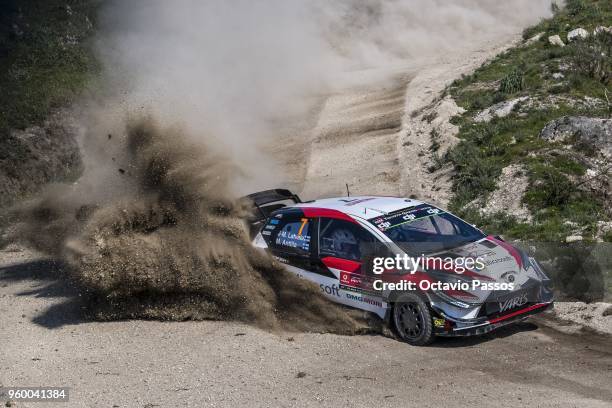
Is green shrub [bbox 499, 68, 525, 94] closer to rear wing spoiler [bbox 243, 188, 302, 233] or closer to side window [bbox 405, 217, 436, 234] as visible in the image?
rear wing spoiler [bbox 243, 188, 302, 233]

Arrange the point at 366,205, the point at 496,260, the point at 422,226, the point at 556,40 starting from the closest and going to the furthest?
the point at 496,260 < the point at 422,226 < the point at 366,205 < the point at 556,40

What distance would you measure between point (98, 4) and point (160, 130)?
19.2m

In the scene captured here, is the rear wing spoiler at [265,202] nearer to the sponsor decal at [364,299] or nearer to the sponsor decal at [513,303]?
the sponsor decal at [364,299]

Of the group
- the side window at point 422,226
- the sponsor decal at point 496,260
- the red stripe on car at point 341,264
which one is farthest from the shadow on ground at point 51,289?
the sponsor decal at point 496,260

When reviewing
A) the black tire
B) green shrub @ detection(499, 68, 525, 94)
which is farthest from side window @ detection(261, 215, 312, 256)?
green shrub @ detection(499, 68, 525, 94)

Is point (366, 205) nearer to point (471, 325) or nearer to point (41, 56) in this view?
point (471, 325)

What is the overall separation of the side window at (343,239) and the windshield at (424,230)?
0.71 ft

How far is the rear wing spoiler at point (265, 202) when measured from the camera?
11.3 meters

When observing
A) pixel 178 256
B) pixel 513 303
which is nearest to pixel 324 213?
pixel 178 256

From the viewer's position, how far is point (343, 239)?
920cm

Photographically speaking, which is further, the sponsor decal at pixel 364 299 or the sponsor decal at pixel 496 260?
the sponsor decal at pixel 364 299

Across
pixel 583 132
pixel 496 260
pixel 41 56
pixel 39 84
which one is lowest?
pixel 496 260

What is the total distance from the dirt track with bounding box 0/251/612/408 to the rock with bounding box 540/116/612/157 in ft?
18.8

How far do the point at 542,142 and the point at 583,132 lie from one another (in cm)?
83
